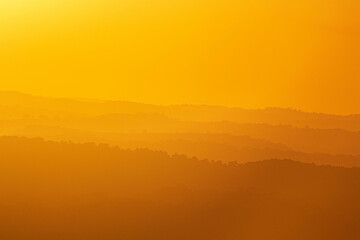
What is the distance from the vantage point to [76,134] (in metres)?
2.08

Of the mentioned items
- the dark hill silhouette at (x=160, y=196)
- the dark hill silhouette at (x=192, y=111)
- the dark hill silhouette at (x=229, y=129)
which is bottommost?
the dark hill silhouette at (x=160, y=196)

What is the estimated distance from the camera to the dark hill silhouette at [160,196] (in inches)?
79.2

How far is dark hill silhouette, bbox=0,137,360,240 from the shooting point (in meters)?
2.01

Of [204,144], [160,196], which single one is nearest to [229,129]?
[204,144]

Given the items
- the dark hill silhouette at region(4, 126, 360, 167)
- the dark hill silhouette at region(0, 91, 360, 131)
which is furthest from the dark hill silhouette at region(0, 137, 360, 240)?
the dark hill silhouette at region(0, 91, 360, 131)

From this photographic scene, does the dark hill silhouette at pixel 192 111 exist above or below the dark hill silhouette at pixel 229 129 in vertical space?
above

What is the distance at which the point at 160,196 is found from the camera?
2.05 m

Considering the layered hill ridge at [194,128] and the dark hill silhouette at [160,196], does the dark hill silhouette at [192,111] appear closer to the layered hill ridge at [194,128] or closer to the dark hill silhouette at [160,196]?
the layered hill ridge at [194,128]

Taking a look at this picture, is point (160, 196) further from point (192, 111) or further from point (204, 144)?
point (192, 111)

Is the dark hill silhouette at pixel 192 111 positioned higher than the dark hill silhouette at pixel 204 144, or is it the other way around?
the dark hill silhouette at pixel 192 111

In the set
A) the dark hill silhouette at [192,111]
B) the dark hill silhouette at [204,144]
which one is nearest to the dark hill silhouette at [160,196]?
the dark hill silhouette at [204,144]

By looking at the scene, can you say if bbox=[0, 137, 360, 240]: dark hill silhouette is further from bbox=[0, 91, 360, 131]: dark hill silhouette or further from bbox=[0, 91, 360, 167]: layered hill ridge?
bbox=[0, 91, 360, 131]: dark hill silhouette

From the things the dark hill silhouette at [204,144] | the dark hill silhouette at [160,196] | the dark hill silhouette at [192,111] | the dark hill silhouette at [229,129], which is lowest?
the dark hill silhouette at [160,196]

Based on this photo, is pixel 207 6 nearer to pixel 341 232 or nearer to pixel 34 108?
pixel 34 108
